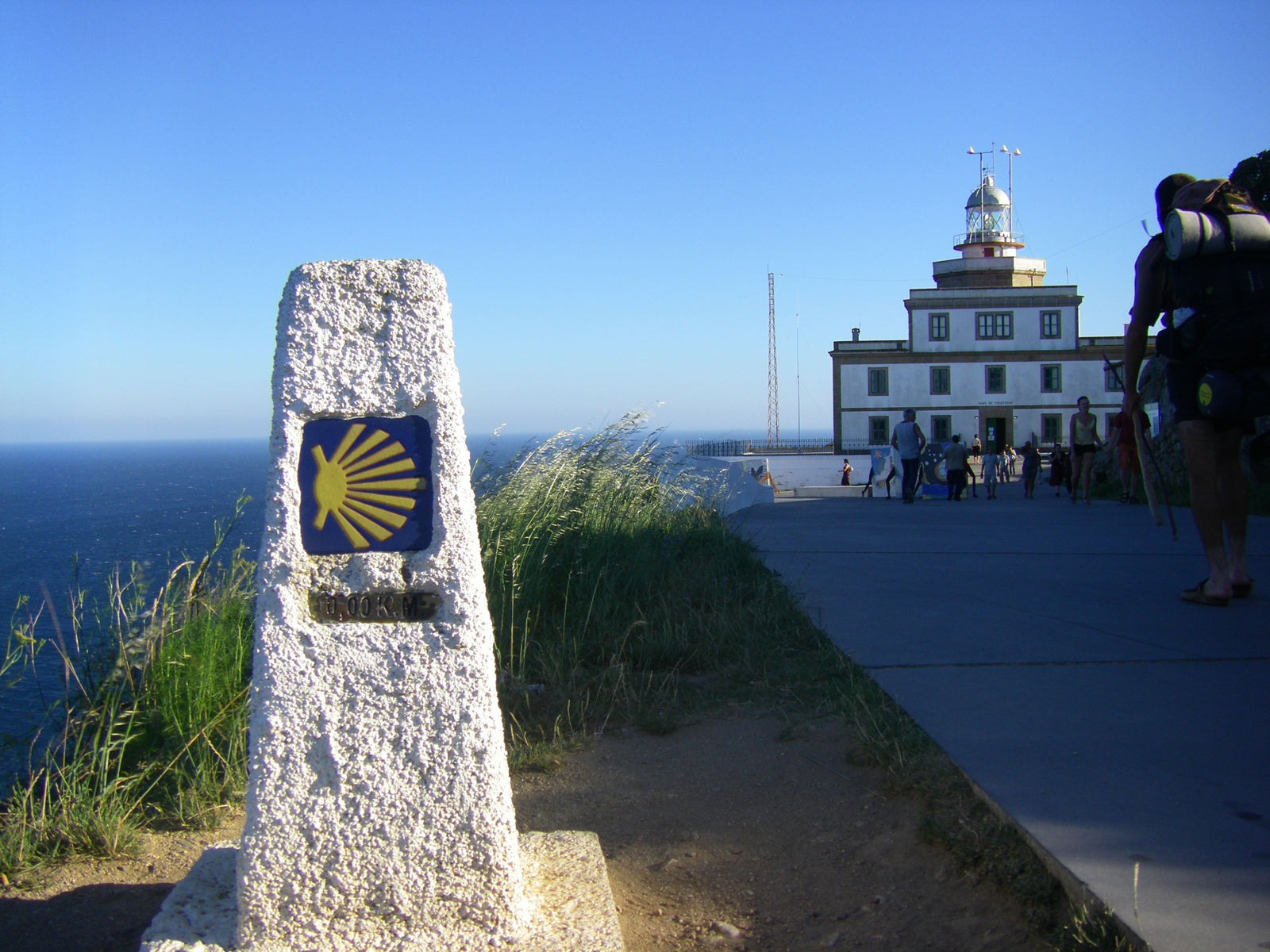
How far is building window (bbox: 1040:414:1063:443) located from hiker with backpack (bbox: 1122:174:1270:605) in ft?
158

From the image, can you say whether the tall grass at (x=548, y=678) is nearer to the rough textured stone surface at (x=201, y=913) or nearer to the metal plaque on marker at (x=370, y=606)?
the rough textured stone surface at (x=201, y=913)

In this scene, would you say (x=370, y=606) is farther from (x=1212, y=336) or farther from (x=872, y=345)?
(x=872, y=345)

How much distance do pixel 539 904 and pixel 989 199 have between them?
58.1 m

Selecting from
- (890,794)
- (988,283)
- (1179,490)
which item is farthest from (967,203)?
(890,794)

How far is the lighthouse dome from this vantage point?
5397 centimetres

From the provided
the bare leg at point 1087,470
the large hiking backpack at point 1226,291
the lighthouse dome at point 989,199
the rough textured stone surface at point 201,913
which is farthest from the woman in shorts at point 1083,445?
the lighthouse dome at point 989,199

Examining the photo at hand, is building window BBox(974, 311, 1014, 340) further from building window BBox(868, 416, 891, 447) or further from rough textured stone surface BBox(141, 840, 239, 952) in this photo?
rough textured stone surface BBox(141, 840, 239, 952)

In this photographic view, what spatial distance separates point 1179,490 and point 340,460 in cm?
1380

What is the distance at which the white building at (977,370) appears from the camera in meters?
49.1

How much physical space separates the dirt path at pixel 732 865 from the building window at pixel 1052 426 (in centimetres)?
5022

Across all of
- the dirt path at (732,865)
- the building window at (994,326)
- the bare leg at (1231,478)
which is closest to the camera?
the dirt path at (732,865)

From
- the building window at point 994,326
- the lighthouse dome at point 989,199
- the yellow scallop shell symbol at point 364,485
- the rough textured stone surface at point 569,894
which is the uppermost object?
the lighthouse dome at point 989,199

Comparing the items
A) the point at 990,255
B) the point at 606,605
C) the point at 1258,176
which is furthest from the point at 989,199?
the point at 606,605

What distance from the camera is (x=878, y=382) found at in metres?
49.6
